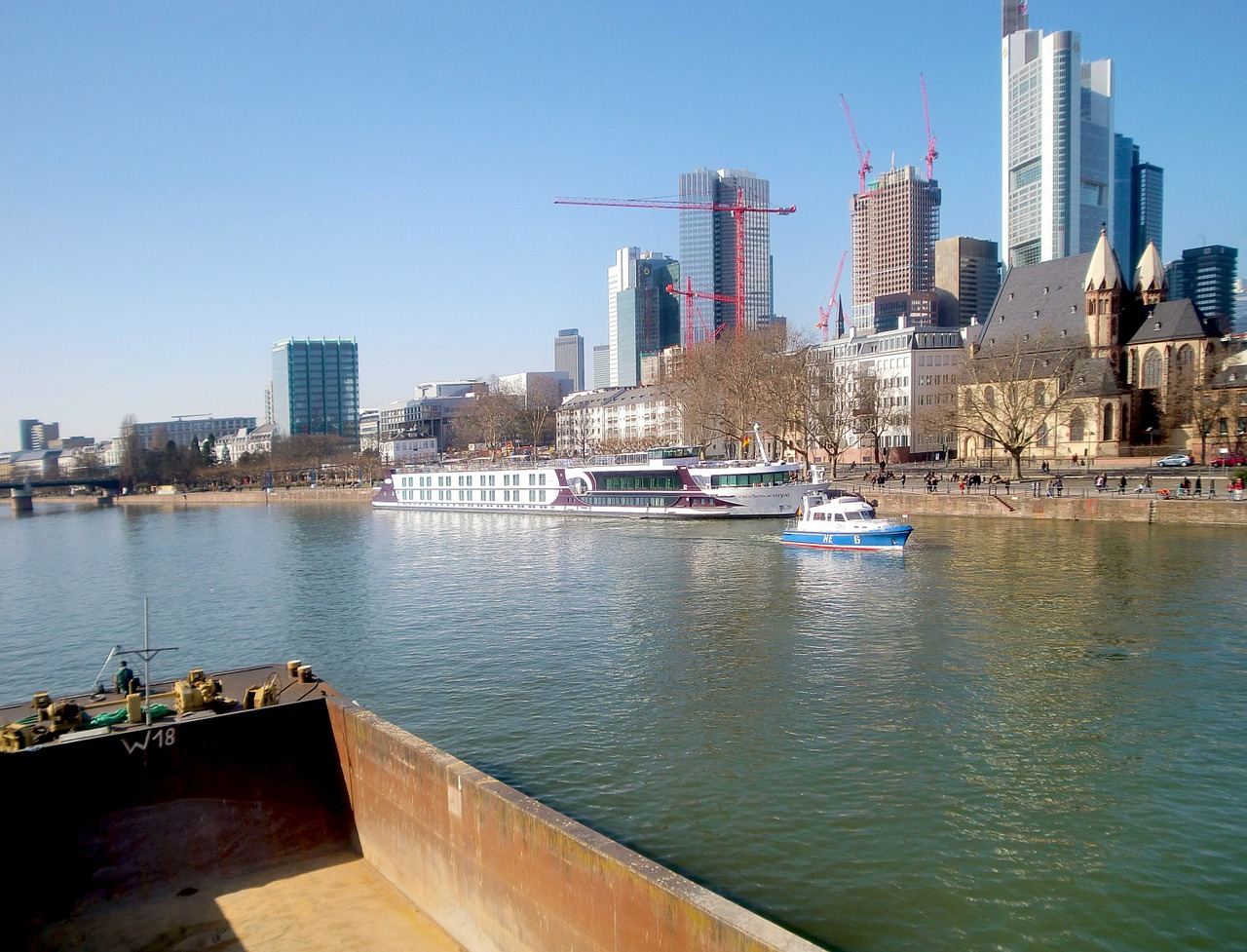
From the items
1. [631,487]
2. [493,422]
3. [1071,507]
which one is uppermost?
[493,422]

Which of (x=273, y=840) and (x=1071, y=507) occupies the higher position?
(x=1071, y=507)

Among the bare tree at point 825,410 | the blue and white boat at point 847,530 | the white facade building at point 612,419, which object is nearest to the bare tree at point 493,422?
the white facade building at point 612,419

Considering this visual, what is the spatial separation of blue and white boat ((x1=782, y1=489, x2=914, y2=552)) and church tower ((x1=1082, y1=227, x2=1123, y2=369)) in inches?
2381

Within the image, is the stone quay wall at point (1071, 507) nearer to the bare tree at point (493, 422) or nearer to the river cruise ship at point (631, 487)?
the river cruise ship at point (631, 487)

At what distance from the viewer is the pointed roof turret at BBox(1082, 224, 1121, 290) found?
94938 mm

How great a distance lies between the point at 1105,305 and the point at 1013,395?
34405mm

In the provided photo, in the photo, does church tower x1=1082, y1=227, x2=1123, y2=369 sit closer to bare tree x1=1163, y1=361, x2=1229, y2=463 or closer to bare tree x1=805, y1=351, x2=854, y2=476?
bare tree x1=1163, y1=361, x2=1229, y2=463

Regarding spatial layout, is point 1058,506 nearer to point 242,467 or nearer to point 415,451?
point 415,451

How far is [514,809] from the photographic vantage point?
12.0 metres

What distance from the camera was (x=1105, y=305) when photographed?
95125mm

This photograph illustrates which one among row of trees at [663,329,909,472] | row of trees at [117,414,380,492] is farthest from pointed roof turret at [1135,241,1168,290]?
row of trees at [117,414,380,492]

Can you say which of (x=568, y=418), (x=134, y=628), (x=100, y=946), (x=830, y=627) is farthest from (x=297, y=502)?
(x=100, y=946)

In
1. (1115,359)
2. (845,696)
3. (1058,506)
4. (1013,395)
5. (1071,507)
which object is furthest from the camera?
(1115,359)

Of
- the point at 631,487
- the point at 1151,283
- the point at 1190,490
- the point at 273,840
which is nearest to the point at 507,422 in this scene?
the point at 631,487
